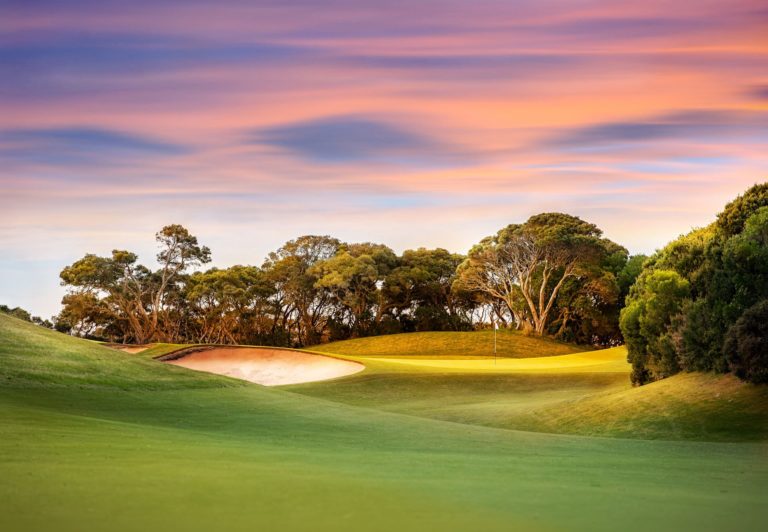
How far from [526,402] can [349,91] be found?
13.8m

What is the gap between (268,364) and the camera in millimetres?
43031

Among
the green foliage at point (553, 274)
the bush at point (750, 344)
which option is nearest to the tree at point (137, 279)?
the green foliage at point (553, 274)

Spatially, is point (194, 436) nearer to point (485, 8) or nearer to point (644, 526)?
point (644, 526)

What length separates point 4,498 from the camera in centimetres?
687

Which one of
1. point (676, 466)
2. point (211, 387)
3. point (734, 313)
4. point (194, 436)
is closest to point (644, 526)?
point (676, 466)

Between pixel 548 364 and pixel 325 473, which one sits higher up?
pixel 325 473

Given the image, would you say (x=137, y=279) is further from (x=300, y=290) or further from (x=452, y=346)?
(x=452, y=346)

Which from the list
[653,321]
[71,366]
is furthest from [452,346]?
[71,366]

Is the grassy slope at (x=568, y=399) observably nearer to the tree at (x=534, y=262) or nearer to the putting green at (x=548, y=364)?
the putting green at (x=548, y=364)

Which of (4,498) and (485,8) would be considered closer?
(4,498)

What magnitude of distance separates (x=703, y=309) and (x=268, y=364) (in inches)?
980

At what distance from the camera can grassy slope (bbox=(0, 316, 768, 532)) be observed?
267 inches

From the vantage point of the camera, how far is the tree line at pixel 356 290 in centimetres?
6619

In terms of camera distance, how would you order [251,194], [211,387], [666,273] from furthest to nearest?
[251,194]
[666,273]
[211,387]
